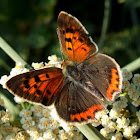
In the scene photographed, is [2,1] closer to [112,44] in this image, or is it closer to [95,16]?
[95,16]

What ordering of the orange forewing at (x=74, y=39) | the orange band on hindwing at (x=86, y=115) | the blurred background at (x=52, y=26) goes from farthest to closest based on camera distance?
the blurred background at (x=52, y=26) < the orange forewing at (x=74, y=39) < the orange band on hindwing at (x=86, y=115)

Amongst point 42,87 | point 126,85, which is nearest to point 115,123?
point 126,85

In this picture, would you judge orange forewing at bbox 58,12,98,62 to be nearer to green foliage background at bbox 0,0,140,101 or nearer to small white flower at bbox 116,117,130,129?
small white flower at bbox 116,117,130,129

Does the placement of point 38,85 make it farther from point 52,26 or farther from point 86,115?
point 52,26

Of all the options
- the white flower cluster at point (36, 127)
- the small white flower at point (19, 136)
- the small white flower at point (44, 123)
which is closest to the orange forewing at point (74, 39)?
the white flower cluster at point (36, 127)

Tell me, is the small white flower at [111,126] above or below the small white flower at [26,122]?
below

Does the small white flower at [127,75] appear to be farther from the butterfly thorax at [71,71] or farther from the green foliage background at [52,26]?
the green foliage background at [52,26]
